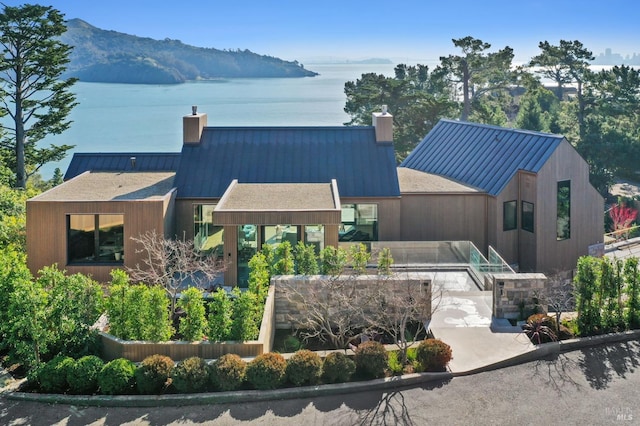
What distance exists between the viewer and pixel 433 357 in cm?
1349

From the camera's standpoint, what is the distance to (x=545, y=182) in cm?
2269

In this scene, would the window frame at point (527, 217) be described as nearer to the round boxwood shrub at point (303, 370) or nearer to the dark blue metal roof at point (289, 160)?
the dark blue metal roof at point (289, 160)

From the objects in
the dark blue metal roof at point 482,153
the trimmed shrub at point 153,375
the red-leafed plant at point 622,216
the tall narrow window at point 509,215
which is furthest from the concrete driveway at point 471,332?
the red-leafed plant at point 622,216

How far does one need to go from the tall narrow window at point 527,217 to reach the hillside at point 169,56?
5884 inches

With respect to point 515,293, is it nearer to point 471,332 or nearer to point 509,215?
point 471,332

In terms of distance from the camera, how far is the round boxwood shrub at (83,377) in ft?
42.8

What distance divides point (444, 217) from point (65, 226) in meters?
13.1

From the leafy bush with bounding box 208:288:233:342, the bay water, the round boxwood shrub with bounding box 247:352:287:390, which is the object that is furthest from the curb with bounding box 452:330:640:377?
the bay water

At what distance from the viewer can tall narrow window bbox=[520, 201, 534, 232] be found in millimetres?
23031

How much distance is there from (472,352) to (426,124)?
120 feet

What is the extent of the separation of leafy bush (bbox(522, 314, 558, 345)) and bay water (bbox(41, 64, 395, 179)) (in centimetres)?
4634

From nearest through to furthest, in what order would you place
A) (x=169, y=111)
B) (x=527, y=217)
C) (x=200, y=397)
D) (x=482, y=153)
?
(x=200, y=397)
(x=527, y=217)
(x=482, y=153)
(x=169, y=111)

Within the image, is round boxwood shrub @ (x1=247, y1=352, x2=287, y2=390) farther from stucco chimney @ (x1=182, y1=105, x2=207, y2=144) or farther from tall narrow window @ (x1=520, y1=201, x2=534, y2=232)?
stucco chimney @ (x1=182, y1=105, x2=207, y2=144)

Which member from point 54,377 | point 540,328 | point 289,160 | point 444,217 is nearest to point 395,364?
point 540,328
